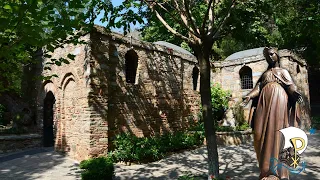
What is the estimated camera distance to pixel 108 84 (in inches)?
355

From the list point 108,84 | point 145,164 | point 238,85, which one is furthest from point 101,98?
point 238,85

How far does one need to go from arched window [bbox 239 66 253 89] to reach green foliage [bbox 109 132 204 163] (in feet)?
21.4

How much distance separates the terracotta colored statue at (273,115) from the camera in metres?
3.63

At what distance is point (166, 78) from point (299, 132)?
840 cm

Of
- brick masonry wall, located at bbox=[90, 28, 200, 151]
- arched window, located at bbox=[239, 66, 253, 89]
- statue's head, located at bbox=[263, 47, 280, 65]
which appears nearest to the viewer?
statue's head, located at bbox=[263, 47, 280, 65]

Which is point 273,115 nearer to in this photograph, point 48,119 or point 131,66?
point 131,66

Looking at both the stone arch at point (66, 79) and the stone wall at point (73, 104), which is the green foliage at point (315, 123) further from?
the stone arch at point (66, 79)

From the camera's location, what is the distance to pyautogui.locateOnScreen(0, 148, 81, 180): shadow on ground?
23.5 ft

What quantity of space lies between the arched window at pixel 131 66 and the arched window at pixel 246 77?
7.59 m

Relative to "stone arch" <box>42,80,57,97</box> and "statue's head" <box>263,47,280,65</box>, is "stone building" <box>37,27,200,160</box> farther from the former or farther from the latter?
"statue's head" <box>263,47,280,65</box>

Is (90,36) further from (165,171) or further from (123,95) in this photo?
(165,171)

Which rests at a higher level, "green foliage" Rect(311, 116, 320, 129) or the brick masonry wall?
the brick masonry wall

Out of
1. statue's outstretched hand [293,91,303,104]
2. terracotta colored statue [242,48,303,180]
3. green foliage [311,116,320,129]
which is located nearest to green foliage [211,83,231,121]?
green foliage [311,116,320,129]

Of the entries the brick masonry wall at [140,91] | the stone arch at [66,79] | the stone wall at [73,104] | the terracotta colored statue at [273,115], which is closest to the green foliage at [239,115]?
the brick masonry wall at [140,91]
